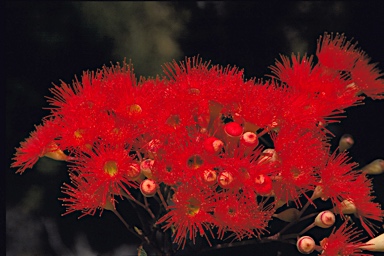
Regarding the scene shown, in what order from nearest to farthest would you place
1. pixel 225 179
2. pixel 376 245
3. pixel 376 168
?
pixel 225 179, pixel 376 245, pixel 376 168

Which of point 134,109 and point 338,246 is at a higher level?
point 134,109

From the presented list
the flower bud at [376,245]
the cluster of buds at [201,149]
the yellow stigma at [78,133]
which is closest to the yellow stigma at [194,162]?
the cluster of buds at [201,149]

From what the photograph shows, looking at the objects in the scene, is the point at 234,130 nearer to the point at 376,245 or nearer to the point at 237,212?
the point at 237,212

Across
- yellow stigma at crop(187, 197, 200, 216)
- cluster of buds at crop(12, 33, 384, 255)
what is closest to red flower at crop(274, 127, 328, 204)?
cluster of buds at crop(12, 33, 384, 255)

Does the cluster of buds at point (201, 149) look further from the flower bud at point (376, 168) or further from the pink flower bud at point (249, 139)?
the flower bud at point (376, 168)

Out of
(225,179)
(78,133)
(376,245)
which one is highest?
(78,133)

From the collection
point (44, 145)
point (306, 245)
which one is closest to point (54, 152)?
point (44, 145)

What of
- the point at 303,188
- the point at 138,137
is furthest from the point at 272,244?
the point at 138,137
